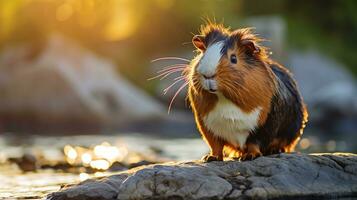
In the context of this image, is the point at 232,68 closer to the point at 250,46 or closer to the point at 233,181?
the point at 250,46

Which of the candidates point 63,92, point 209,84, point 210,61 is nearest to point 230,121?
point 209,84

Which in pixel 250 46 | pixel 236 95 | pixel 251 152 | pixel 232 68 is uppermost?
pixel 250 46

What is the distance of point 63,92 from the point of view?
20812mm

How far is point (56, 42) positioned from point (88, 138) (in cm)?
558

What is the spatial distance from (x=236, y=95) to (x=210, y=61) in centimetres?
41

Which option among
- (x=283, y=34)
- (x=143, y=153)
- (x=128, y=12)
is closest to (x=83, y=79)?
(x=128, y=12)

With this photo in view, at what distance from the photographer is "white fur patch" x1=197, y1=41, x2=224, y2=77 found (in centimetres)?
773

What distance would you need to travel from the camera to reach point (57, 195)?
802 centimetres

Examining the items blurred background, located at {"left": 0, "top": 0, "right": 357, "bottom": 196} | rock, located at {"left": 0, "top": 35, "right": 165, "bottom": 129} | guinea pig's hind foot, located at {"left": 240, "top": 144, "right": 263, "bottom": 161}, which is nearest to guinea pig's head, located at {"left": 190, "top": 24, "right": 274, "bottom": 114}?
guinea pig's hind foot, located at {"left": 240, "top": 144, "right": 263, "bottom": 161}

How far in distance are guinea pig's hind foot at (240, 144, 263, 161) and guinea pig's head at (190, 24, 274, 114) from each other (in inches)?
16.8

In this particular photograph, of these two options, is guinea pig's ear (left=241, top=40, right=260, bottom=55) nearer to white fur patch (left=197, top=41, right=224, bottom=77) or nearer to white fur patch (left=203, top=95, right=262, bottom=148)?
white fur patch (left=197, top=41, right=224, bottom=77)

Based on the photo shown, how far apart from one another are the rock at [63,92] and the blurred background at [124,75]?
3 cm

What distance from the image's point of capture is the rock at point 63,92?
20562mm

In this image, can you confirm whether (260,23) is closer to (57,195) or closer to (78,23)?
(78,23)
